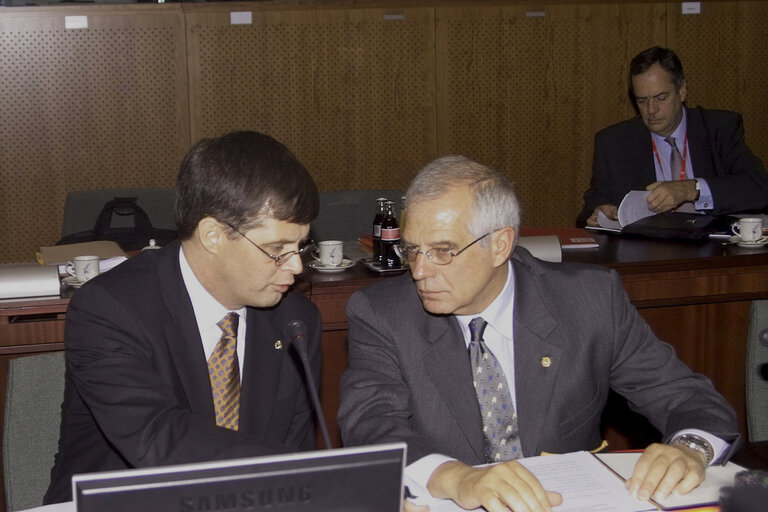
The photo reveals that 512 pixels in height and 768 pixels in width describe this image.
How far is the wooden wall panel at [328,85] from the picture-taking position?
16.8 ft

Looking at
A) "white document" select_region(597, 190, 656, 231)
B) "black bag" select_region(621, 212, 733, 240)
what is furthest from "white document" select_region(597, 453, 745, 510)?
"white document" select_region(597, 190, 656, 231)

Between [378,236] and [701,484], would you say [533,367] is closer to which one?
[701,484]

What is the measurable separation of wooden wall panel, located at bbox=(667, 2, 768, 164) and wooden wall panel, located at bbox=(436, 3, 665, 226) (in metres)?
0.20

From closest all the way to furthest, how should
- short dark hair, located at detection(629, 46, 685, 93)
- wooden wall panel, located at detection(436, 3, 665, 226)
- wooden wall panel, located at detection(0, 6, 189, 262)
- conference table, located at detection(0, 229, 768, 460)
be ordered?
conference table, located at detection(0, 229, 768, 460)
short dark hair, located at detection(629, 46, 685, 93)
wooden wall panel, located at detection(0, 6, 189, 262)
wooden wall panel, located at detection(436, 3, 665, 226)

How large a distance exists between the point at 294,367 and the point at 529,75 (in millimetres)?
3781

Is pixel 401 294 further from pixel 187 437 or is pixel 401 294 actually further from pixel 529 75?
pixel 529 75

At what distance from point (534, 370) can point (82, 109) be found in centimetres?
380

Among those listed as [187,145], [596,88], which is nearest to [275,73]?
[187,145]

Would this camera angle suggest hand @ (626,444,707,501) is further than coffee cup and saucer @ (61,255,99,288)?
No

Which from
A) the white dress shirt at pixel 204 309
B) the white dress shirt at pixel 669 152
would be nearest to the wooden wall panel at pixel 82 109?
the white dress shirt at pixel 669 152

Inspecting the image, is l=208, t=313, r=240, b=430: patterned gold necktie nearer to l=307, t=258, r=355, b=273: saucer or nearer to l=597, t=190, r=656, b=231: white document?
l=307, t=258, r=355, b=273: saucer

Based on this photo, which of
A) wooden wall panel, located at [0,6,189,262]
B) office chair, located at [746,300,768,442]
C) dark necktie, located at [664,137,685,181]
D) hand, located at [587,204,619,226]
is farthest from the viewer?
wooden wall panel, located at [0,6,189,262]

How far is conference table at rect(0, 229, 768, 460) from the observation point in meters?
3.01

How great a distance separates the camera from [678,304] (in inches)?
124
